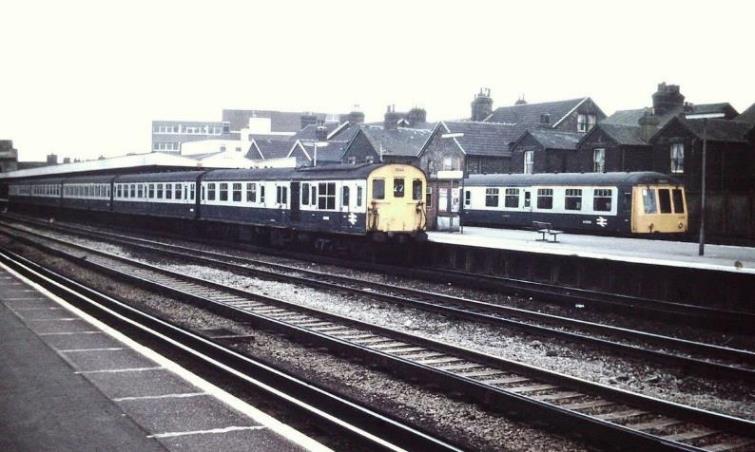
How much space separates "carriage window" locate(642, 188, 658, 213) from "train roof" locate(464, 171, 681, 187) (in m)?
0.34

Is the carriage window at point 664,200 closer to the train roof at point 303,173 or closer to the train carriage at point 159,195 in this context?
the train roof at point 303,173

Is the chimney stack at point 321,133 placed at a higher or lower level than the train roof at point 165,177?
higher

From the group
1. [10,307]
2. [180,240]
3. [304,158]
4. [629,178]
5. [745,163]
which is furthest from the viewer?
[304,158]

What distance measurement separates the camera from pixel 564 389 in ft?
25.0

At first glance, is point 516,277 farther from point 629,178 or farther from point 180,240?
point 180,240

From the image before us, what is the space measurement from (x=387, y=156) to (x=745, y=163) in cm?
2077

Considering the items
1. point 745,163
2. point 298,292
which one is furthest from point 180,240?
point 745,163

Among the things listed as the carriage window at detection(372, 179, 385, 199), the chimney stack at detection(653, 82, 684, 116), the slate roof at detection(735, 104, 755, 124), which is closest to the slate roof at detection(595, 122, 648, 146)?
the slate roof at detection(735, 104, 755, 124)

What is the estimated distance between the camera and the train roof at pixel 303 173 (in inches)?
813

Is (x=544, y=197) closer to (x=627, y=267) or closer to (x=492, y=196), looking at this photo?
(x=492, y=196)

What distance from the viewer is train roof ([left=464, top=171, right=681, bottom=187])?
25875mm

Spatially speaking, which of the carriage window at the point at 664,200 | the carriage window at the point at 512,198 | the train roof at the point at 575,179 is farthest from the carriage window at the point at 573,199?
the carriage window at the point at 512,198

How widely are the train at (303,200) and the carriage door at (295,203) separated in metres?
0.03

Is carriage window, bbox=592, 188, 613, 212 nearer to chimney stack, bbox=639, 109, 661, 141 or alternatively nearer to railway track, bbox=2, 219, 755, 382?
chimney stack, bbox=639, 109, 661, 141
